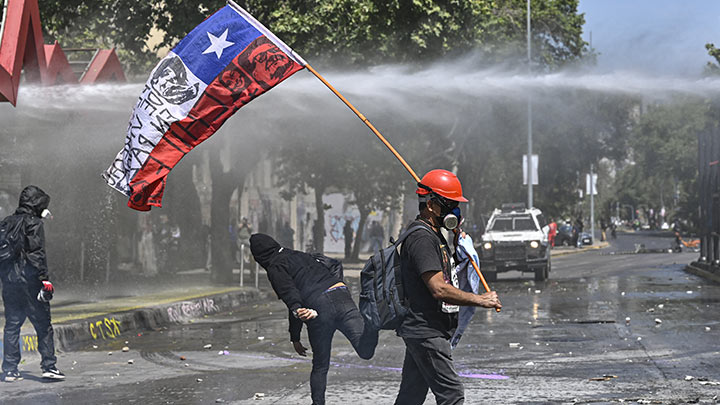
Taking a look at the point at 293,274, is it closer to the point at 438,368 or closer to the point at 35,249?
the point at 438,368

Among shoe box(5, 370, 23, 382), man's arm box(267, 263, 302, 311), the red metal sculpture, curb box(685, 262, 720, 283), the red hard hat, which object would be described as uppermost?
the red metal sculpture

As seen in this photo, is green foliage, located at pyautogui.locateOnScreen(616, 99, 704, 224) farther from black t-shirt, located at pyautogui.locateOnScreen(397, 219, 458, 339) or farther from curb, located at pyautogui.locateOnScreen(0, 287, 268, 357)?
black t-shirt, located at pyautogui.locateOnScreen(397, 219, 458, 339)

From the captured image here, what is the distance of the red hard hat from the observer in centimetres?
565

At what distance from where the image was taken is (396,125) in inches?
1098

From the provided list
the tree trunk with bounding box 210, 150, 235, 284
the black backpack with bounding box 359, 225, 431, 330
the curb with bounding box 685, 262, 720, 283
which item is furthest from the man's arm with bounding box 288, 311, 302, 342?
the curb with bounding box 685, 262, 720, 283

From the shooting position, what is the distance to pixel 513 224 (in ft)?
86.3

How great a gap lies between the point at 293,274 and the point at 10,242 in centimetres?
376

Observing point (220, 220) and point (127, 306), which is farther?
point (220, 220)

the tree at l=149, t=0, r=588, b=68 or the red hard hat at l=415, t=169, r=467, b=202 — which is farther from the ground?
the tree at l=149, t=0, r=588, b=68

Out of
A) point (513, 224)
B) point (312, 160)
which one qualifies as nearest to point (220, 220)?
point (513, 224)


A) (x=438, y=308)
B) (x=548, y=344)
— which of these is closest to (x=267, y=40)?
(x=438, y=308)

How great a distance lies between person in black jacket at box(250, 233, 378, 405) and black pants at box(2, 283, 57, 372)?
3488mm

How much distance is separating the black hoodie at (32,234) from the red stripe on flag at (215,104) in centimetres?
188

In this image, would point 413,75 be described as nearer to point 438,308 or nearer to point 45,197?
point 45,197
